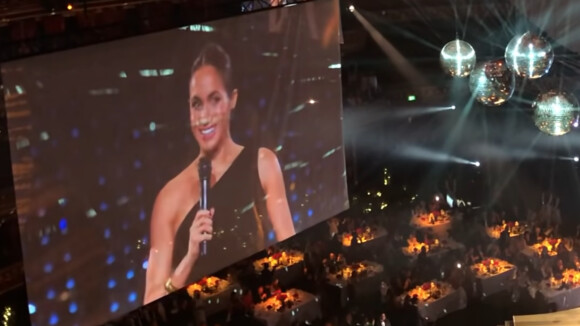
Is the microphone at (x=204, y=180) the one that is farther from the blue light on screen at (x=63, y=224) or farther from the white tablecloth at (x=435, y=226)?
the white tablecloth at (x=435, y=226)

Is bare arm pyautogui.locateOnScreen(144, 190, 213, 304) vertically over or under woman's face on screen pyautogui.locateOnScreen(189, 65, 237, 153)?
under

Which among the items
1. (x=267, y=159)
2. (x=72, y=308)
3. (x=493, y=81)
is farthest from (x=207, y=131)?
(x=493, y=81)

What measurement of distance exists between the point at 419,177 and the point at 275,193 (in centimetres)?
526

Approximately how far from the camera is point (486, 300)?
7.86m

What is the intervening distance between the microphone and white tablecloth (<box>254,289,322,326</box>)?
182cm

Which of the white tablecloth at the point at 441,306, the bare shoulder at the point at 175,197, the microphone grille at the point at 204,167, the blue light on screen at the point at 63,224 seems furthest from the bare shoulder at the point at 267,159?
the white tablecloth at the point at 441,306

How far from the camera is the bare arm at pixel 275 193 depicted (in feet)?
20.1

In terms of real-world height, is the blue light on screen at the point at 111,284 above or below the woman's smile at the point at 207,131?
below

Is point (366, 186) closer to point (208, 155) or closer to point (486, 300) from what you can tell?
point (486, 300)

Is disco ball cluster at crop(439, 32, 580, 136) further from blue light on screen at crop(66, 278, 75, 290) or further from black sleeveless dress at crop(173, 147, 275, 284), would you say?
blue light on screen at crop(66, 278, 75, 290)

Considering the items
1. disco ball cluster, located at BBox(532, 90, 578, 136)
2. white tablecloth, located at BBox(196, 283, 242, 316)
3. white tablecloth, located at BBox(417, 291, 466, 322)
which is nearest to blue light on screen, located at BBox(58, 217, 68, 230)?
white tablecloth, located at BBox(196, 283, 242, 316)

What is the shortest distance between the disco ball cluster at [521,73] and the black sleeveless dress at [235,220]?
1953 mm

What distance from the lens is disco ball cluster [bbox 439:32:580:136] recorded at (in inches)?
187

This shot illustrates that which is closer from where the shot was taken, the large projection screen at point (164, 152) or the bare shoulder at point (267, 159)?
the large projection screen at point (164, 152)
